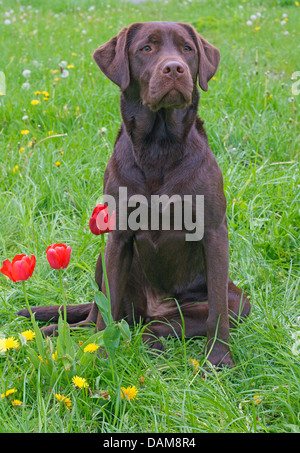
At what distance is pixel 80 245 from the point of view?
10.7 feet

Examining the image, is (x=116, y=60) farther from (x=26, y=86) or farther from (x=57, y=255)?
(x=26, y=86)

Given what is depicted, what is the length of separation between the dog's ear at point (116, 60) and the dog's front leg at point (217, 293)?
0.74 m

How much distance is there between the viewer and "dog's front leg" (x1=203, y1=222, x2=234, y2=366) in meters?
2.42

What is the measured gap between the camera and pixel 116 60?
2488 mm

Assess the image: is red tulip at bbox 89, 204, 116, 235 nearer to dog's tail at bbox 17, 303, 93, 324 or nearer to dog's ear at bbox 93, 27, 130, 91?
dog's ear at bbox 93, 27, 130, 91

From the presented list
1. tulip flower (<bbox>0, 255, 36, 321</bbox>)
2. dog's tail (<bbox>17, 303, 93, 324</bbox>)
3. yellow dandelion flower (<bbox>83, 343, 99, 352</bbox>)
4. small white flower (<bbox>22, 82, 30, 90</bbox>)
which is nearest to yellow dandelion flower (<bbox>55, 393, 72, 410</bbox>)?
yellow dandelion flower (<bbox>83, 343, 99, 352</bbox>)

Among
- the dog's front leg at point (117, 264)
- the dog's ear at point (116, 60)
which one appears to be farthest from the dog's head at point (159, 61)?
the dog's front leg at point (117, 264)

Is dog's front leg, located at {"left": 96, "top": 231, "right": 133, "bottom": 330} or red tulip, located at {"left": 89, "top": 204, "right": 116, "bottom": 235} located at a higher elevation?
red tulip, located at {"left": 89, "top": 204, "right": 116, "bottom": 235}

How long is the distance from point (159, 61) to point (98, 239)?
1229 millimetres

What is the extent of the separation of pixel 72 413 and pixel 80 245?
1425 millimetres

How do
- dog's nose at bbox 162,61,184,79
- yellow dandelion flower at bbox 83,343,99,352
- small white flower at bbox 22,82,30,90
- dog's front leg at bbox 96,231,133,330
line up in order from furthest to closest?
1. small white flower at bbox 22,82,30,90
2. dog's front leg at bbox 96,231,133,330
3. dog's nose at bbox 162,61,184,79
4. yellow dandelion flower at bbox 83,343,99,352

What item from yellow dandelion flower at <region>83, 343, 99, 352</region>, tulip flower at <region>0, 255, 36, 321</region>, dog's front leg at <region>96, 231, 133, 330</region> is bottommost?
yellow dandelion flower at <region>83, 343, 99, 352</region>

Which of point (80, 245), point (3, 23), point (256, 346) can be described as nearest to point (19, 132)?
point (80, 245)

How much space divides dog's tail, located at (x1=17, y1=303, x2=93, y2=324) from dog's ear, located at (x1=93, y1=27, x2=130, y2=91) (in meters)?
1.06
